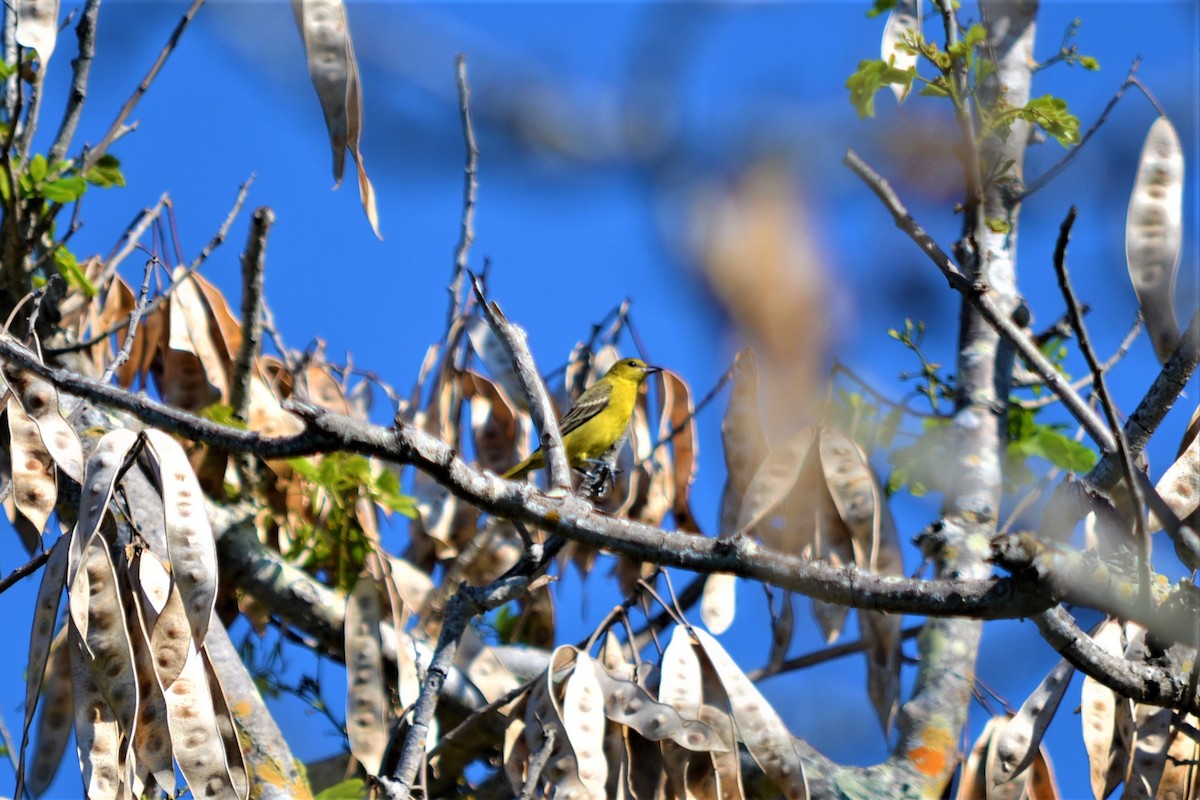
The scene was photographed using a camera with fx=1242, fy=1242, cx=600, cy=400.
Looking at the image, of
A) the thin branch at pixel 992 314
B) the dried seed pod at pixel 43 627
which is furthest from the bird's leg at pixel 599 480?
the thin branch at pixel 992 314

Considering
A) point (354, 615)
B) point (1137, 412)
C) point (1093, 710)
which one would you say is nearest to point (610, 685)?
point (354, 615)

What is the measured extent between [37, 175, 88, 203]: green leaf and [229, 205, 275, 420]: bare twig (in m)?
0.60

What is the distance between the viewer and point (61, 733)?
10.1 ft

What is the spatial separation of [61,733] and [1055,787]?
2783mm

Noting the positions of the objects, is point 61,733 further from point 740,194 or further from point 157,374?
point 157,374

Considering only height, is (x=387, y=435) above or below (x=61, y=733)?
above

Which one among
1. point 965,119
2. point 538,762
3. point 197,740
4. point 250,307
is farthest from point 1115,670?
point 250,307

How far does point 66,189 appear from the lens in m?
4.41

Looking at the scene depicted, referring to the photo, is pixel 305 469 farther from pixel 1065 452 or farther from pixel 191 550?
pixel 1065 452

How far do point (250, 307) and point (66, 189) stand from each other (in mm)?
762

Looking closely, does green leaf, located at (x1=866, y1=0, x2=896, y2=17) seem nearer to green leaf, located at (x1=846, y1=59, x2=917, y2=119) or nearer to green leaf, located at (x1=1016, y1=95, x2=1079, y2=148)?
green leaf, located at (x1=846, y1=59, x2=917, y2=119)

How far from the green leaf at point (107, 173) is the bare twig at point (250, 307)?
60 cm

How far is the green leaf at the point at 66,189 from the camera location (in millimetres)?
4402

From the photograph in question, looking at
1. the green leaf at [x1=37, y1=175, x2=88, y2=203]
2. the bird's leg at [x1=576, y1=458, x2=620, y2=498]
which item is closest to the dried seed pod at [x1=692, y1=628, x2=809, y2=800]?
the bird's leg at [x1=576, y1=458, x2=620, y2=498]
